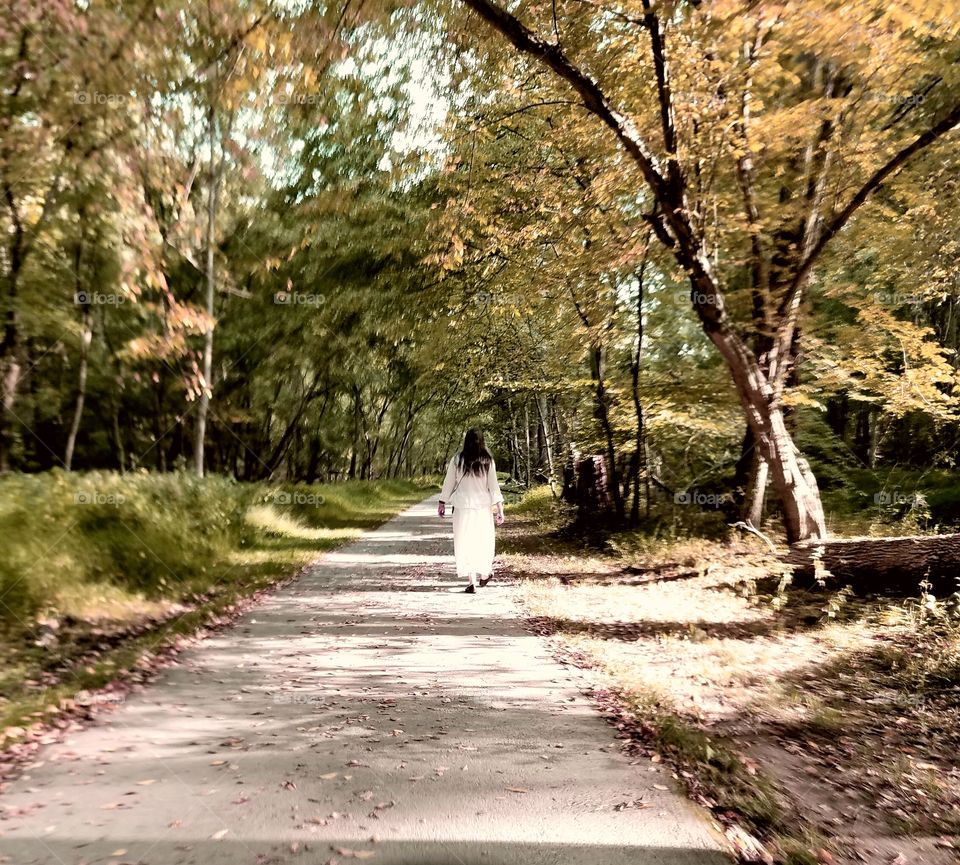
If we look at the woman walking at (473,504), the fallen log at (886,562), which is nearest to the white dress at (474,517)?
the woman walking at (473,504)

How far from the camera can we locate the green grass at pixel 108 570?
237 inches

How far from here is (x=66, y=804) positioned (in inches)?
141

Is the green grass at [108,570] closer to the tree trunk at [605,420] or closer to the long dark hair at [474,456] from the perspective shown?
the long dark hair at [474,456]

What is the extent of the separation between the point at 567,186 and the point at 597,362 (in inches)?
152

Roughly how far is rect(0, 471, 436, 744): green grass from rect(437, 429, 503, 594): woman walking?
2.97 metres

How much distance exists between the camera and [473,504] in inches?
411

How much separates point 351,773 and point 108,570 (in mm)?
6223

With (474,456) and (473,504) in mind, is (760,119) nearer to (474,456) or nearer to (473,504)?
(474,456)

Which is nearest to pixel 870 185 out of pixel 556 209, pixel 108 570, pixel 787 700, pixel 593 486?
pixel 556 209

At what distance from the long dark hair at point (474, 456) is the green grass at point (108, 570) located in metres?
3.42

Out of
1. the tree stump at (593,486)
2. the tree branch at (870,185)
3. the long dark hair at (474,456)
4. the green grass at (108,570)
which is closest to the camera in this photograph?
the green grass at (108,570)

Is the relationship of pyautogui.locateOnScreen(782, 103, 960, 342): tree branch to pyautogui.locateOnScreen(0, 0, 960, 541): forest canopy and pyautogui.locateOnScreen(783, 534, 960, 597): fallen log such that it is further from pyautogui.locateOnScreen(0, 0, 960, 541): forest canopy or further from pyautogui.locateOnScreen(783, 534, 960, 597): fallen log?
pyautogui.locateOnScreen(783, 534, 960, 597): fallen log

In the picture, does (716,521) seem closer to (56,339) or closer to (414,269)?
(414,269)

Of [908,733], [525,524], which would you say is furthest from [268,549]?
[908,733]
